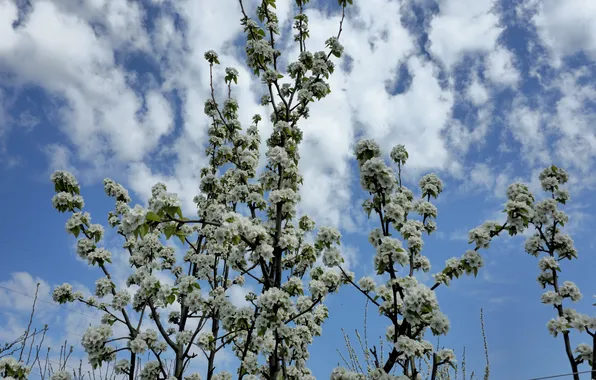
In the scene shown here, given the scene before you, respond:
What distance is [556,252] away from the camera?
664 centimetres

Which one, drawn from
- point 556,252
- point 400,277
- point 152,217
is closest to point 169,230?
point 152,217

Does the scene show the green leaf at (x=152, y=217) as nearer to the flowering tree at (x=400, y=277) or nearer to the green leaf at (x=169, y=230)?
the green leaf at (x=169, y=230)

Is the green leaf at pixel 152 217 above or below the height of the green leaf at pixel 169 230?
below

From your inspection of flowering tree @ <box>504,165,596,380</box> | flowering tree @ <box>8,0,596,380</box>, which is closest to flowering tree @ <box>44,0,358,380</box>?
flowering tree @ <box>8,0,596,380</box>

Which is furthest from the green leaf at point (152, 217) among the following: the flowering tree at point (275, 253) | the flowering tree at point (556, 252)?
the flowering tree at point (556, 252)

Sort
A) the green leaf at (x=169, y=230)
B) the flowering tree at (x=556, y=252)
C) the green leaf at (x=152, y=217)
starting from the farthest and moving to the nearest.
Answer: the flowering tree at (x=556, y=252), the green leaf at (x=169, y=230), the green leaf at (x=152, y=217)

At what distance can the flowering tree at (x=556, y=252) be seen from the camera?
5891mm

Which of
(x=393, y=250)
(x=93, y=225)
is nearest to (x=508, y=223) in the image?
(x=393, y=250)

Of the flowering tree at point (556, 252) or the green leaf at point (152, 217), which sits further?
the flowering tree at point (556, 252)

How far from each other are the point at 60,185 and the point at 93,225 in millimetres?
941

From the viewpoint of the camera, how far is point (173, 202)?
4.12m

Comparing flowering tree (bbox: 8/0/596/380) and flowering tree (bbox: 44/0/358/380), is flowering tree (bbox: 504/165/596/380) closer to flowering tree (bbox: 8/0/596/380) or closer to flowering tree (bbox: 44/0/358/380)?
flowering tree (bbox: 8/0/596/380)

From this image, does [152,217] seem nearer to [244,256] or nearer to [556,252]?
[244,256]

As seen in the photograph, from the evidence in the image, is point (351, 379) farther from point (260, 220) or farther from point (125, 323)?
point (125, 323)
